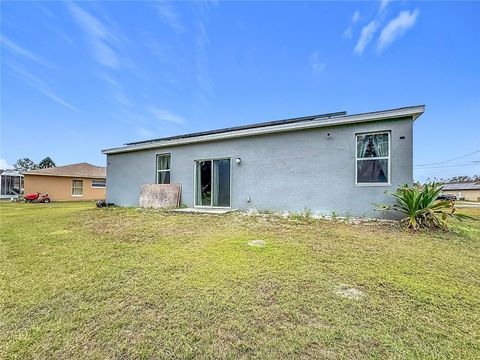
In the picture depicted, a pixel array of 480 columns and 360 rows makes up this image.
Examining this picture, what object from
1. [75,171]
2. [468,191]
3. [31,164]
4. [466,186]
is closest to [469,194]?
[468,191]

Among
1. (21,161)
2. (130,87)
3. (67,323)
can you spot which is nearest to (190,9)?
(130,87)

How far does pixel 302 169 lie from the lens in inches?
319

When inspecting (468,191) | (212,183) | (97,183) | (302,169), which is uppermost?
(302,169)

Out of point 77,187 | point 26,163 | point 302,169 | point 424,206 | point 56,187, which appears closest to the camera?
point 424,206

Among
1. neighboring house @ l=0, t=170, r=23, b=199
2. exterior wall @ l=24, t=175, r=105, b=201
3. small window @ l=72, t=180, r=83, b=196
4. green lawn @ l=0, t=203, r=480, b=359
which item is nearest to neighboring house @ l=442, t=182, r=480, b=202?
green lawn @ l=0, t=203, r=480, b=359

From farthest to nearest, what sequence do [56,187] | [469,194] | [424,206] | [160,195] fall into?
[469,194], [56,187], [160,195], [424,206]

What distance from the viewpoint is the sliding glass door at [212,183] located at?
379 inches

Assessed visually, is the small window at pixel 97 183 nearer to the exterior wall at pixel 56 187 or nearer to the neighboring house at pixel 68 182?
the neighboring house at pixel 68 182

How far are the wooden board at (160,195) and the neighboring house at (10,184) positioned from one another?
2066cm

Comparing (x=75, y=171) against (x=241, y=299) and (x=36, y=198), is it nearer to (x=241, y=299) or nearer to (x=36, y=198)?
(x=36, y=198)

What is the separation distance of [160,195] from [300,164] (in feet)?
21.4

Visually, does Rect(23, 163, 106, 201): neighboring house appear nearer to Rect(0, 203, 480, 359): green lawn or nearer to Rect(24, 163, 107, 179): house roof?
Rect(24, 163, 107, 179): house roof

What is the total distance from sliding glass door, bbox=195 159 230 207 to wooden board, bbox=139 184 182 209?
1027 mm

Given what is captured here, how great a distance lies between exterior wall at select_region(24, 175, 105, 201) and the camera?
21.0 m
